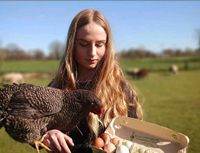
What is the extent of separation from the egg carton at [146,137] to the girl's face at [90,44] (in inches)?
29.0

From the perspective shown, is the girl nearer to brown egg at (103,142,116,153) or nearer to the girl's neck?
the girl's neck

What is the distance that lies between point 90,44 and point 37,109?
0.88m

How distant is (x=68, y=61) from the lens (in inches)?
144

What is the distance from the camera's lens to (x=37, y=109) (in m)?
2.89

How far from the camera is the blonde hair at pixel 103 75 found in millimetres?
3543

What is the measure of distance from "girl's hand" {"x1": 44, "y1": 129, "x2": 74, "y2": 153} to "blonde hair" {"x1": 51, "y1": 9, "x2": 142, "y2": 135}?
0.65 meters

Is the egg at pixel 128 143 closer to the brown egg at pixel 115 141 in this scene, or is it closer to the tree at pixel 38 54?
the brown egg at pixel 115 141

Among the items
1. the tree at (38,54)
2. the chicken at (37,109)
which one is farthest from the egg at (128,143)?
the tree at (38,54)

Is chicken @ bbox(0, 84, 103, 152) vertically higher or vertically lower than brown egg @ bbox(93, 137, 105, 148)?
higher

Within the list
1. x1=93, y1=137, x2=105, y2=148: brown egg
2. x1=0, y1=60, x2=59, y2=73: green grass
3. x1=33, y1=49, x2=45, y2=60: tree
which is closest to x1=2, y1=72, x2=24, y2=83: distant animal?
x1=93, y1=137, x2=105, y2=148: brown egg

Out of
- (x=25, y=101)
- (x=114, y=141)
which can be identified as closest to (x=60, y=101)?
(x=25, y=101)

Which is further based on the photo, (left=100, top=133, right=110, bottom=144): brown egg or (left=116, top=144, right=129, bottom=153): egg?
(left=100, top=133, right=110, bottom=144): brown egg

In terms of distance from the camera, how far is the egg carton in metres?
2.85

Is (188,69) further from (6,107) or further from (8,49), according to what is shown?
(6,107)
